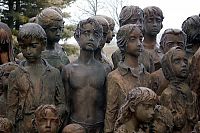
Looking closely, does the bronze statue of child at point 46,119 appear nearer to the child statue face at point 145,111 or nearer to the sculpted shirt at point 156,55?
the child statue face at point 145,111

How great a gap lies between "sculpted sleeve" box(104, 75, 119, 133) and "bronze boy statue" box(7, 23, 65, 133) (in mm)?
589

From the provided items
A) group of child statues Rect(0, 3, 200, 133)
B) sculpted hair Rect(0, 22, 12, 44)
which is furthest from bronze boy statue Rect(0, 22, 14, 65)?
group of child statues Rect(0, 3, 200, 133)

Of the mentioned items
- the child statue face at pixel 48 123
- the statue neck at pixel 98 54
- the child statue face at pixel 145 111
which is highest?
the statue neck at pixel 98 54

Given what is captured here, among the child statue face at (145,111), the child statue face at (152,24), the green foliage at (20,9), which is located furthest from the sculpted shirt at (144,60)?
the green foliage at (20,9)

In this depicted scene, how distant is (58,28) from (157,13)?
1.57 meters

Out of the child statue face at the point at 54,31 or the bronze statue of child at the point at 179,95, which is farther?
the child statue face at the point at 54,31

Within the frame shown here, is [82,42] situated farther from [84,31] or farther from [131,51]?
[131,51]

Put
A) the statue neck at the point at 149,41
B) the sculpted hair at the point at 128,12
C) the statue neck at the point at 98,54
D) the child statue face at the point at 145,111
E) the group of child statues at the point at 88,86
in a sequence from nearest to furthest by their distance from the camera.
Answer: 1. the child statue face at the point at 145,111
2. the group of child statues at the point at 88,86
3. the statue neck at the point at 98,54
4. the sculpted hair at the point at 128,12
5. the statue neck at the point at 149,41

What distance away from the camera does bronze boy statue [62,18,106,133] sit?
22.7 feet

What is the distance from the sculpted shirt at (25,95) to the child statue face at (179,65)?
144 cm

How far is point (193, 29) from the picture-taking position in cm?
766

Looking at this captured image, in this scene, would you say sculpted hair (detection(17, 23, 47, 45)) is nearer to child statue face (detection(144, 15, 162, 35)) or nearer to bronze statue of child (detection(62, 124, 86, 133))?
bronze statue of child (detection(62, 124, 86, 133))

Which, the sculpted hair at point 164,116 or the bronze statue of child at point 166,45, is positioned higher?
the bronze statue of child at point 166,45

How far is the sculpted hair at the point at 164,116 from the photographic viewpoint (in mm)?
6113
